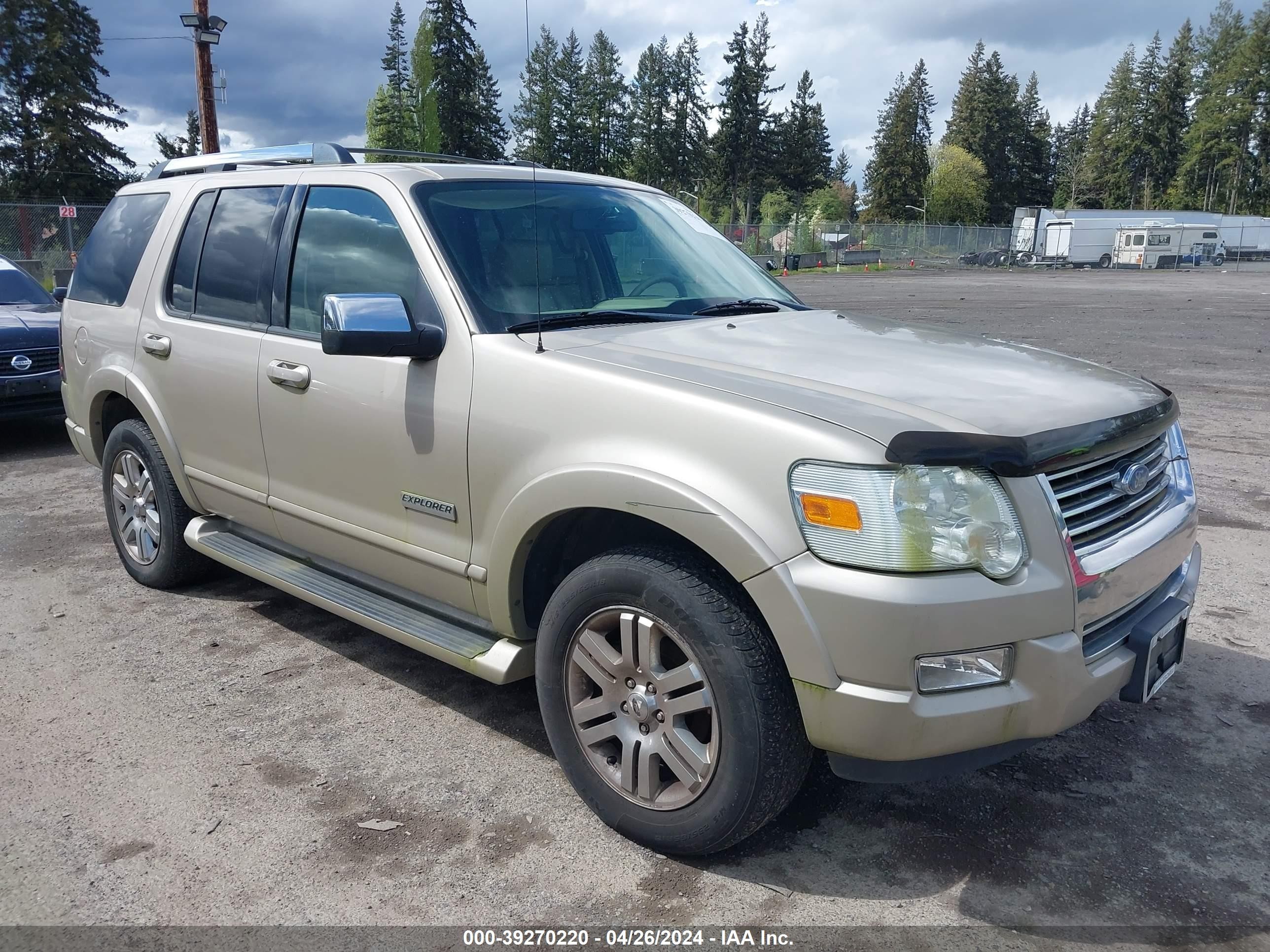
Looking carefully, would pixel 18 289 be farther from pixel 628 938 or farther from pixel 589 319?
pixel 628 938

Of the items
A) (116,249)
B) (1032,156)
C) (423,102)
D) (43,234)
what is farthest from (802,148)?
(116,249)

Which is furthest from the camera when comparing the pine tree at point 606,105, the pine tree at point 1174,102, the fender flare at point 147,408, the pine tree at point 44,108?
the pine tree at point 1174,102

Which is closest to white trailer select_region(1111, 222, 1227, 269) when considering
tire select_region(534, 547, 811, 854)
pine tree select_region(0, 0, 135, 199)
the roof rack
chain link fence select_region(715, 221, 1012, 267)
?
chain link fence select_region(715, 221, 1012, 267)

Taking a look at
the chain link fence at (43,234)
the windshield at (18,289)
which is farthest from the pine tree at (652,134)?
the windshield at (18,289)

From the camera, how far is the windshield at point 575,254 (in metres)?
3.36

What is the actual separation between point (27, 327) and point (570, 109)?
2763 inches

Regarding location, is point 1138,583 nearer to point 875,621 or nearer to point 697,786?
point 875,621

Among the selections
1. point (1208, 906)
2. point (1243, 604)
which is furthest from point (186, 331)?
point (1243, 604)

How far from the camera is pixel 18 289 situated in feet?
30.7

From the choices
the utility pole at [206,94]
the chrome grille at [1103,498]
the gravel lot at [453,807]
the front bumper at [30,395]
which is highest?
the utility pole at [206,94]

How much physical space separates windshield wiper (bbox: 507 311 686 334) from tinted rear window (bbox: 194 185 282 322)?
1.32 meters

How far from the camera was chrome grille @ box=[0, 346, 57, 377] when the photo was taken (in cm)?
813

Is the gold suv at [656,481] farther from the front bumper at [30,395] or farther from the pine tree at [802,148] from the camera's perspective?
the pine tree at [802,148]

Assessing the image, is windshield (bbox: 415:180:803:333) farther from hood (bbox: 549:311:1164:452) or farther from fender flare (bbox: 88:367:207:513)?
fender flare (bbox: 88:367:207:513)
